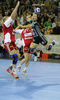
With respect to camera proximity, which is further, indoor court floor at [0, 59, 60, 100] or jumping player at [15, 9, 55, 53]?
jumping player at [15, 9, 55, 53]

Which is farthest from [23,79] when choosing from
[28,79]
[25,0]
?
[25,0]

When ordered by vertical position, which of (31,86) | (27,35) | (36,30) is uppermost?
(36,30)

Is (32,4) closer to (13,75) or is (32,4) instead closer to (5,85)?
(13,75)

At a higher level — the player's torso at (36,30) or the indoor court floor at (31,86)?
the player's torso at (36,30)

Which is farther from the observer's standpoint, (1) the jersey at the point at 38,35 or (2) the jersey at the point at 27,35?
(2) the jersey at the point at 27,35

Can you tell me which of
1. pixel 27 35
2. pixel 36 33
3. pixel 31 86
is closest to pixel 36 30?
pixel 36 33

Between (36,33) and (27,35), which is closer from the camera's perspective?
(36,33)

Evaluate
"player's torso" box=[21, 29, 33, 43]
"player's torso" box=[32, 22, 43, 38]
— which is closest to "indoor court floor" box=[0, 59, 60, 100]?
"player's torso" box=[21, 29, 33, 43]

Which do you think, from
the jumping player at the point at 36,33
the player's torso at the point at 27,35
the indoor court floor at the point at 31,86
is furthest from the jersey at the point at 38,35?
the indoor court floor at the point at 31,86

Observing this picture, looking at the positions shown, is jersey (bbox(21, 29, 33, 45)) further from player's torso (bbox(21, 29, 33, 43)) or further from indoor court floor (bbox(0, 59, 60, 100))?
indoor court floor (bbox(0, 59, 60, 100))

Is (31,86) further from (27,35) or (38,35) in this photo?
(27,35)

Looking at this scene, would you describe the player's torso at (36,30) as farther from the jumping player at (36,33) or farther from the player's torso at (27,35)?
the player's torso at (27,35)

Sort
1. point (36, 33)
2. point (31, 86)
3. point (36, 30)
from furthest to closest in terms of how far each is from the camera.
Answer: point (36, 33) < point (36, 30) < point (31, 86)

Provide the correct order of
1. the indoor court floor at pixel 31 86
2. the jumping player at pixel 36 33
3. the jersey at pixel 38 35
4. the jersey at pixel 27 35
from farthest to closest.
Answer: the jersey at pixel 27 35 → the jersey at pixel 38 35 → the jumping player at pixel 36 33 → the indoor court floor at pixel 31 86
